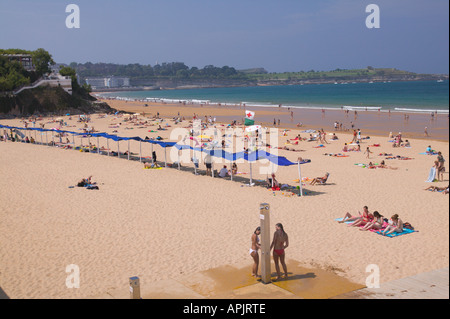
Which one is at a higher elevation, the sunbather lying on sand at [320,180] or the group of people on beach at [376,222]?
the sunbather lying on sand at [320,180]

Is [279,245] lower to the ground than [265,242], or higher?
lower

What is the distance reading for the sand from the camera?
341 inches

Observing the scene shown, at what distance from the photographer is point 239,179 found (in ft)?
58.7

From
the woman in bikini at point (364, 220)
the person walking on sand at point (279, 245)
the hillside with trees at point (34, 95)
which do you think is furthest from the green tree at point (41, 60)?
the person walking on sand at point (279, 245)

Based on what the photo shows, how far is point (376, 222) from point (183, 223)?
491 centimetres

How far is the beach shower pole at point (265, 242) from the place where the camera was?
24.7ft

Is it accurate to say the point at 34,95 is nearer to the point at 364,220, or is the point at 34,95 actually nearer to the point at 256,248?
the point at 364,220

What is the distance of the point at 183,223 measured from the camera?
1201 centimetres

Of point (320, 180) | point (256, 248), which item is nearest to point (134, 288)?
point (256, 248)

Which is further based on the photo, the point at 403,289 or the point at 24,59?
the point at 24,59

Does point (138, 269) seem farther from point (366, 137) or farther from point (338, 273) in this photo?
point (366, 137)

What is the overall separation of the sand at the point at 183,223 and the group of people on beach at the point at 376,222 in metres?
0.28

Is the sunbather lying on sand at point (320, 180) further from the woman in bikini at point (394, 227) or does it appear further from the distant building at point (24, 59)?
the distant building at point (24, 59)
